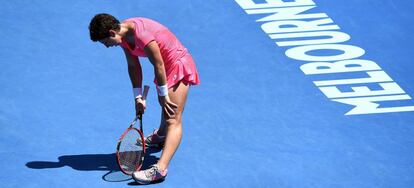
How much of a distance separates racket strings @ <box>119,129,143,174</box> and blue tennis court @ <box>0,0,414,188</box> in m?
0.14

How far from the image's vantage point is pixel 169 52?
9.03m

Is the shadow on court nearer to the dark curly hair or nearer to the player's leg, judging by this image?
the player's leg

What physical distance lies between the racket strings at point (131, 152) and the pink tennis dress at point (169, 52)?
0.56m

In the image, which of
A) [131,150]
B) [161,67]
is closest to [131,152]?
[131,150]

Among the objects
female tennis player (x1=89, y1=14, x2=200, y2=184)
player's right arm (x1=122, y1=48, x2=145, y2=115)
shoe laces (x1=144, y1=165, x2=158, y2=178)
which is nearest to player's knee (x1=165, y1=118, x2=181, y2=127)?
female tennis player (x1=89, y1=14, x2=200, y2=184)

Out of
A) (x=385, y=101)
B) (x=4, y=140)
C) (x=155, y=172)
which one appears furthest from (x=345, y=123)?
(x=4, y=140)

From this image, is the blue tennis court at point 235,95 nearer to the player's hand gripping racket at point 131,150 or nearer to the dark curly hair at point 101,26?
the player's hand gripping racket at point 131,150

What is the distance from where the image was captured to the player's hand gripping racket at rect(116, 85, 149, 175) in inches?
356

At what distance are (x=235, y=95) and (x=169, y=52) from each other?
1834 millimetres

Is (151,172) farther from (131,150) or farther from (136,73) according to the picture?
(136,73)

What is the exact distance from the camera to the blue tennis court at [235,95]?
30.5 feet

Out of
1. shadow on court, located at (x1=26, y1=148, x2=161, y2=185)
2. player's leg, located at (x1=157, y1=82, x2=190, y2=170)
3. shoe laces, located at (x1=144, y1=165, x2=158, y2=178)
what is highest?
player's leg, located at (x1=157, y1=82, x2=190, y2=170)

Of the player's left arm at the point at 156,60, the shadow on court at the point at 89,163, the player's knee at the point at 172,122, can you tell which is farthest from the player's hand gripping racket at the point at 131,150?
the player's left arm at the point at 156,60

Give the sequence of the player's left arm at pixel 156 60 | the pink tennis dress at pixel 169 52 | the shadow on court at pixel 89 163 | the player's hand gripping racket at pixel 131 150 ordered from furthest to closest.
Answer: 1. the shadow on court at pixel 89 163
2. the player's hand gripping racket at pixel 131 150
3. the pink tennis dress at pixel 169 52
4. the player's left arm at pixel 156 60
